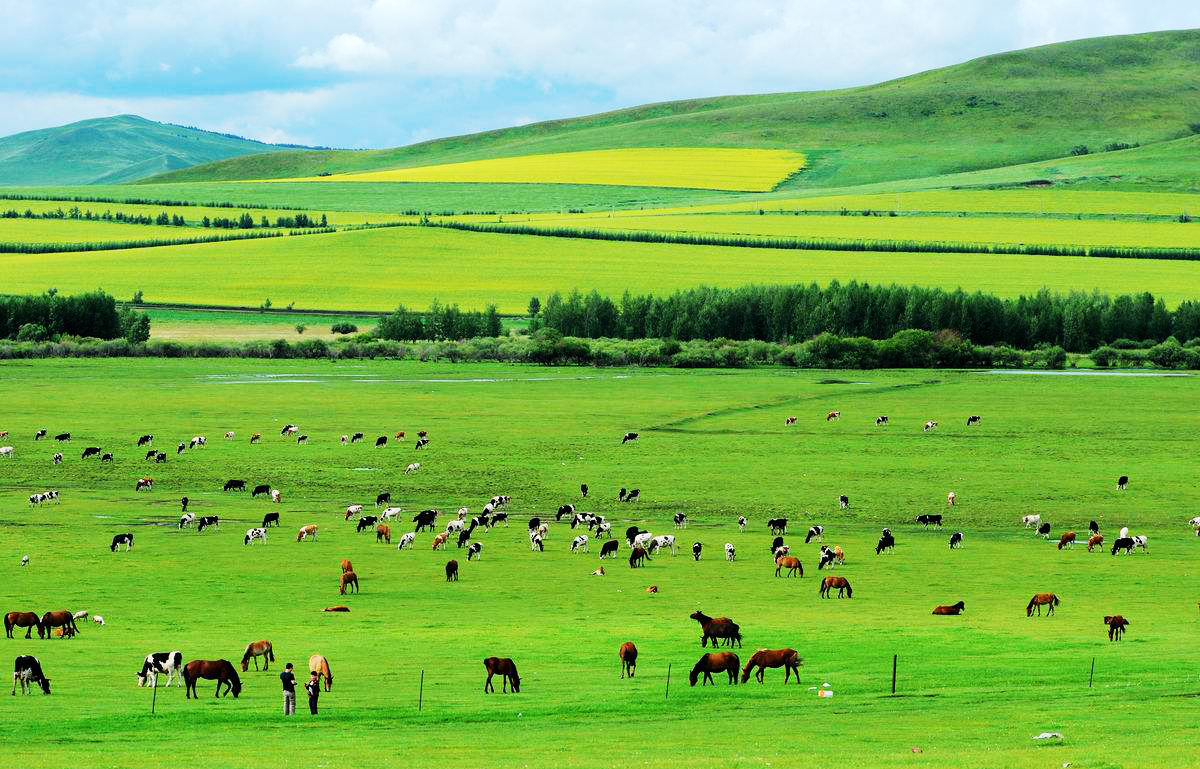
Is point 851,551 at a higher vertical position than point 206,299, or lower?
lower

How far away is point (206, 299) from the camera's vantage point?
138 meters

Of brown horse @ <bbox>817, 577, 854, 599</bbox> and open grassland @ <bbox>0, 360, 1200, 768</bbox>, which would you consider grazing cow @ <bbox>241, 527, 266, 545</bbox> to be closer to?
open grassland @ <bbox>0, 360, 1200, 768</bbox>

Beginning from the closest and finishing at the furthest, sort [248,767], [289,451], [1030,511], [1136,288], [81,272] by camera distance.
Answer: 1. [248,767]
2. [1030,511]
3. [289,451]
4. [1136,288]
5. [81,272]

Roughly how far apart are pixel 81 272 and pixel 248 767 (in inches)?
5345

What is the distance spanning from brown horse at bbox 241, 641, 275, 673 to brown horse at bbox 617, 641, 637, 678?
696cm

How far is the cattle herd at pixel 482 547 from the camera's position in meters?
28.4

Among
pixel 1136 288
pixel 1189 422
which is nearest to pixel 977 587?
pixel 1189 422

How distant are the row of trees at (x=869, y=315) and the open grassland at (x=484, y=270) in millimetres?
10463

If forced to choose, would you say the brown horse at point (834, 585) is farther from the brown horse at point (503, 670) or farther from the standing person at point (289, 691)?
the standing person at point (289, 691)

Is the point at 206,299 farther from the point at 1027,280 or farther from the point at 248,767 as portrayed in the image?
the point at 248,767

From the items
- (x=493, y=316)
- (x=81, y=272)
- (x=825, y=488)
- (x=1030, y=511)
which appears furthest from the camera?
(x=81, y=272)

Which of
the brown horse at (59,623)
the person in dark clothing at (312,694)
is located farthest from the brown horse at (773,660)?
the brown horse at (59,623)

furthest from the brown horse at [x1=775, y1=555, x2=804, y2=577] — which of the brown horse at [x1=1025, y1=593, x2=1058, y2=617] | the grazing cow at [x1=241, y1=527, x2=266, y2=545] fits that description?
the grazing cow at [x1=241, y1=527, x2=266, y2=545]

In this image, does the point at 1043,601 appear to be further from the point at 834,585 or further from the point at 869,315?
the point at 869,315
